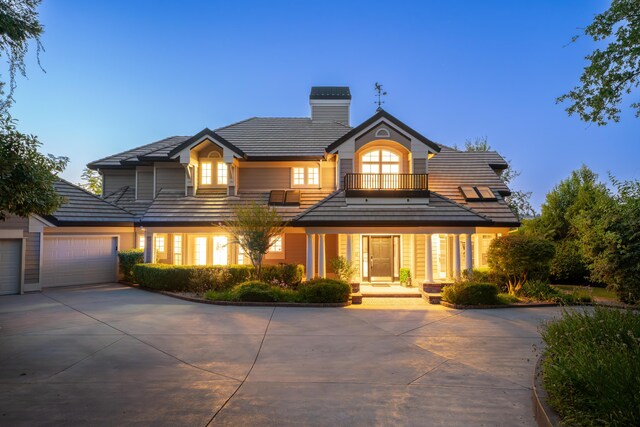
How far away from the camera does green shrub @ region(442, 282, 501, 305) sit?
37.8 feet

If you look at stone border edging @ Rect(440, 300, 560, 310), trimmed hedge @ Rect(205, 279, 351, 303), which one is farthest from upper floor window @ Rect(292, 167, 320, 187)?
stone border edging @ Rect(440, 300, 560, 310)

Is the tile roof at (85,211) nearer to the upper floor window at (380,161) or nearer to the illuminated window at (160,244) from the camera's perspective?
the illuminated window at (160,244)

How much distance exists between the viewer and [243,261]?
16.4m

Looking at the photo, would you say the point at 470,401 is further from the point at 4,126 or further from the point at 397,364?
the point at 4,126

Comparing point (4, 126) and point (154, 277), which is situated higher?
point (4, 126)

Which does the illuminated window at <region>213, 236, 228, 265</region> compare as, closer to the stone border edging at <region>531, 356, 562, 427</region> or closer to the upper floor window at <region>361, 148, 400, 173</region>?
the upper floor window at <region>361, 148, 400, 173</region>

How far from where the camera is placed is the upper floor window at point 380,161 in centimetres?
1582

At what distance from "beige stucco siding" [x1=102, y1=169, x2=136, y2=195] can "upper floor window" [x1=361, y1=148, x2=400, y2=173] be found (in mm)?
12968

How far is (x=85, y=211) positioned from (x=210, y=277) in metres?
7.20

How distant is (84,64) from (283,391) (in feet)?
59.0

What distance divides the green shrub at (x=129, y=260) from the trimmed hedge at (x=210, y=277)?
2358mm

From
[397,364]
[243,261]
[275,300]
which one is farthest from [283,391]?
[243,261]

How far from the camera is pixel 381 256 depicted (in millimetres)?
16156

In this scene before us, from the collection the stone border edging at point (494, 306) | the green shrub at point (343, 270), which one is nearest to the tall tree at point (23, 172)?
the green shrub at point (343, 270)
